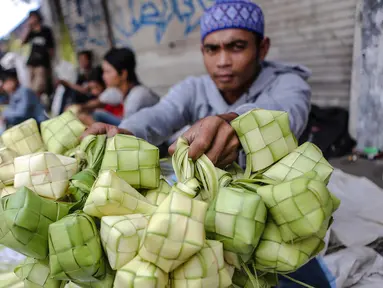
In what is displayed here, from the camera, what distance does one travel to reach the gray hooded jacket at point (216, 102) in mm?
1159

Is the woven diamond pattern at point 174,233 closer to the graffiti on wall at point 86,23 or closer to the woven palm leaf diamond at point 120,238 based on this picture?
the woven palm leaf diamond at point 120,238

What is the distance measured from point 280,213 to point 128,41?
4.35m

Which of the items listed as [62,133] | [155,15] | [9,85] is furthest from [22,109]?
[62,133]

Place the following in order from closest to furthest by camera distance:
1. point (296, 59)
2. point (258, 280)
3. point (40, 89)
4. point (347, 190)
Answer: point (258, 280), point (347, 190), point (296, 59), point (40, 89)

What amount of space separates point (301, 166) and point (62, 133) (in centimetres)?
57

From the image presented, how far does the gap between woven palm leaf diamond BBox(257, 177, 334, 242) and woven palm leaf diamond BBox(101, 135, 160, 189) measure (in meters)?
0.22

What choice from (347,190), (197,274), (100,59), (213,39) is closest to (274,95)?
(213,39)

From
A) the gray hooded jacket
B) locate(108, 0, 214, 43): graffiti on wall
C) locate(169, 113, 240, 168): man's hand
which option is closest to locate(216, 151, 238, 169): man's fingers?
locate(169, 113, 240, 168): man's hand

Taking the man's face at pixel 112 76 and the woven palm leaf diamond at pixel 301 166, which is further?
the man's face at pixel 112 76

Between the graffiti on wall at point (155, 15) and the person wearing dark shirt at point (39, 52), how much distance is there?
1.31 meters

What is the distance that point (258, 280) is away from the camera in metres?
0.64

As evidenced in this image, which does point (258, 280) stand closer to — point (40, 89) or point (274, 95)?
point (274, 95)

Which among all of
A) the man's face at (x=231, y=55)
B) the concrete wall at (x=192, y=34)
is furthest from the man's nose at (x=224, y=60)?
the concrete wall at (x=192, y=34)

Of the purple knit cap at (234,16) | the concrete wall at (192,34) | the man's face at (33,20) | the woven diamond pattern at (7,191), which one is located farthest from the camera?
the man's face at (33,20)
